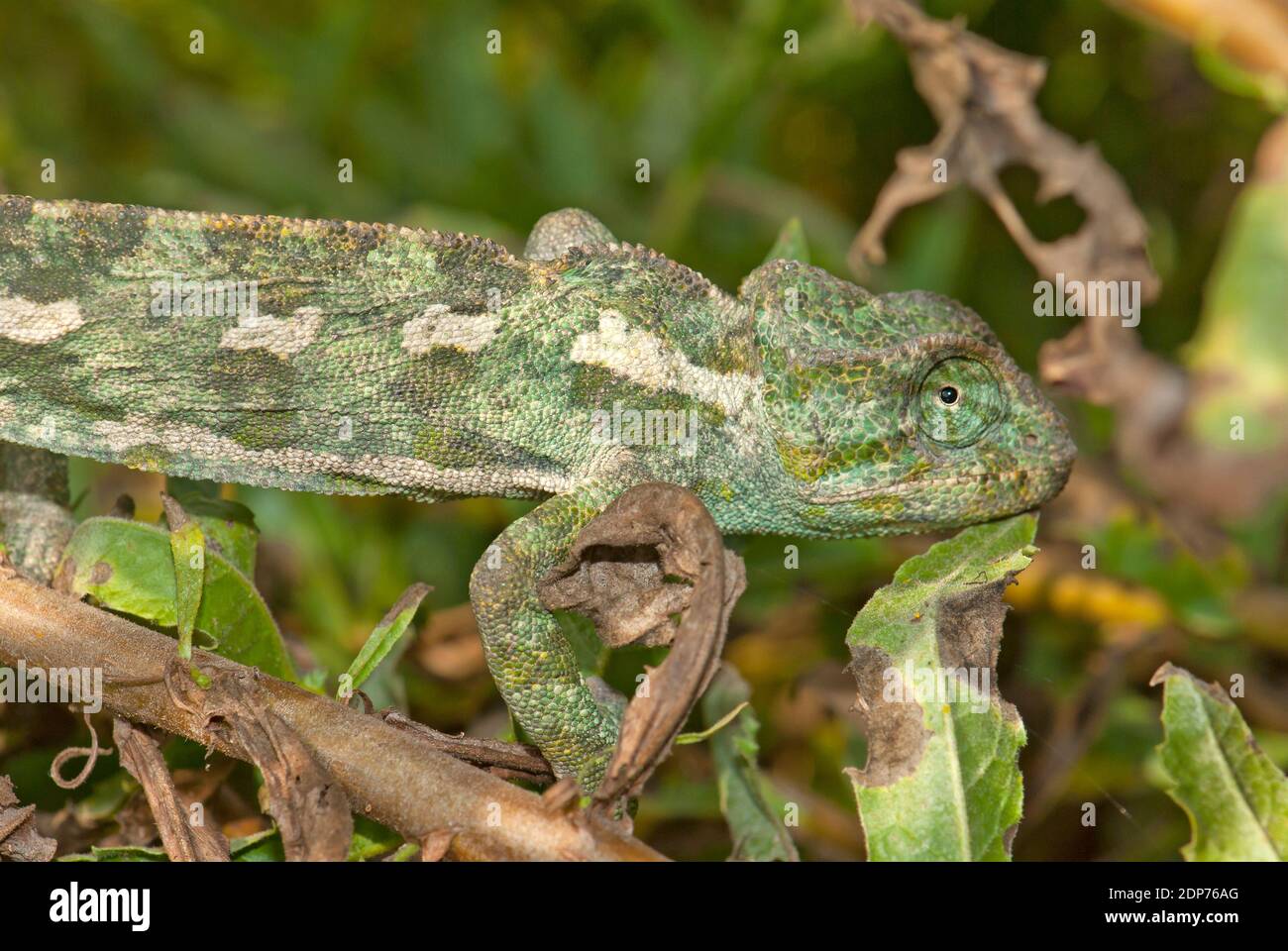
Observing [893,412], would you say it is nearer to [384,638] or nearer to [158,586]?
[384,638]

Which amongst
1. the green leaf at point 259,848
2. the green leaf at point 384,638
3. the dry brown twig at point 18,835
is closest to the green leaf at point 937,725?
the green leaf at point 384,638

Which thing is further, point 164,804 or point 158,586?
point 158,586

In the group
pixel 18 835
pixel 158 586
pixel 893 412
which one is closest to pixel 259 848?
pixel 18 835

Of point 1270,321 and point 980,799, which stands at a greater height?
point 1270,321

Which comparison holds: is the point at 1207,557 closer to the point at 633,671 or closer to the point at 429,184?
the point at 633,671

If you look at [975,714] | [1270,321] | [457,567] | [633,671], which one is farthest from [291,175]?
[975,714]

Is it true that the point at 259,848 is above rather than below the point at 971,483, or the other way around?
below

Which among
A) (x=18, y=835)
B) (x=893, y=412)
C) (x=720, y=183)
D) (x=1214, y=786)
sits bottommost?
(x=18, y=835)
